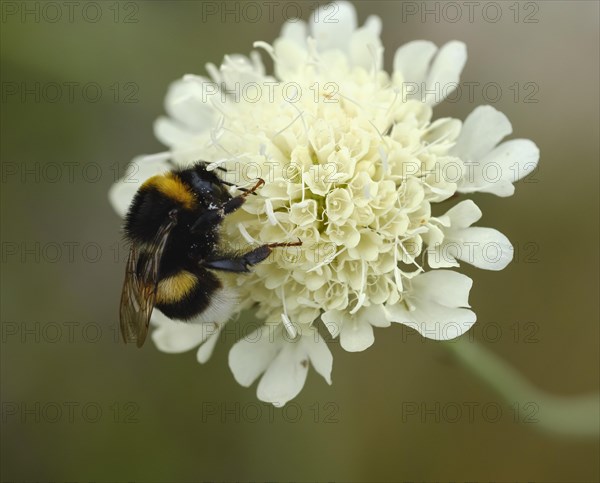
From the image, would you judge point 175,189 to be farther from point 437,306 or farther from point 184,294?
point 437,306

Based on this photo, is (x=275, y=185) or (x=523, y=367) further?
(x=523, y=367)

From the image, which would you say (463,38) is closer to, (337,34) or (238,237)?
(337,34)

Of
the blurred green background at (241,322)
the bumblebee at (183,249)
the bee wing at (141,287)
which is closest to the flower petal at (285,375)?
the bumblebee at (183,249)

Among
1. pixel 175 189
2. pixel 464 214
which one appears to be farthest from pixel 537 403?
pixel 175 189

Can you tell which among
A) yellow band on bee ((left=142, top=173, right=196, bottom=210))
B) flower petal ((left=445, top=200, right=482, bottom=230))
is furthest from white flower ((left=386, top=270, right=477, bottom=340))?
yellow band on bee ((left=142, top=173, right=196, bottom=210))

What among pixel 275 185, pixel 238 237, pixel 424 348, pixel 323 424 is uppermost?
pixel 275 185

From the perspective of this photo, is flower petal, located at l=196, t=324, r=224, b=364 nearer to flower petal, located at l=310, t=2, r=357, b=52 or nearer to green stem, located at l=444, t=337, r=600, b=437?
green stem, located at l=444, t=337, r=600, b=437

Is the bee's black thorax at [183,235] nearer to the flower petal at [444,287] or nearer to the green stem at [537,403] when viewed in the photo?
the flower petal at [444,287]

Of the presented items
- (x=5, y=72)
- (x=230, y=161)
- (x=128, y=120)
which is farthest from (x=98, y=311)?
(x=230, y=161)
